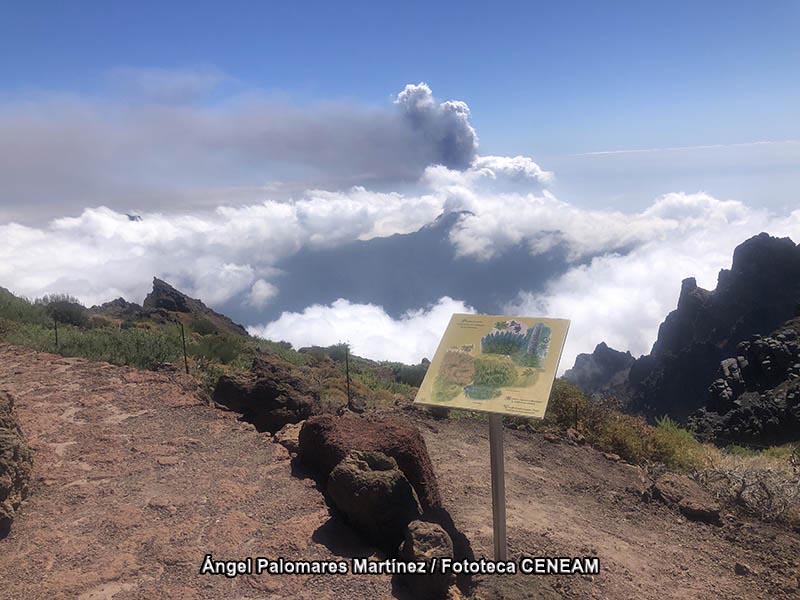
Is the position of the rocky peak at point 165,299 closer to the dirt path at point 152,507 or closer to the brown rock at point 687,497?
the dirt path at point 152,507

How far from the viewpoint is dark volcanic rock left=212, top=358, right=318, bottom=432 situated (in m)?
7.88

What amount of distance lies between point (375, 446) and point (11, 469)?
10.4 ft

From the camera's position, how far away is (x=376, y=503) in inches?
187

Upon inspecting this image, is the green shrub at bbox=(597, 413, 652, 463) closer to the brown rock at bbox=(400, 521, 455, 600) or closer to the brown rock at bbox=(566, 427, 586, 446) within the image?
the brown rock at bbox=(566, 427, 586, 446)

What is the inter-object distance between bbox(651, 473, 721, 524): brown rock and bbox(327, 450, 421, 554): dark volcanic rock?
348 cm

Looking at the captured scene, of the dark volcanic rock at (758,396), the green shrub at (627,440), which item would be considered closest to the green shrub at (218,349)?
the green shrub at (627,440)

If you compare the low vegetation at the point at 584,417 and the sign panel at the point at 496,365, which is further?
the low vegetation at the point at 584,417

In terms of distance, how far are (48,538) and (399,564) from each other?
2.80 m

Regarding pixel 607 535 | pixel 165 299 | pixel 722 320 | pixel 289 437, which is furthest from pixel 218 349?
pixel 722 320

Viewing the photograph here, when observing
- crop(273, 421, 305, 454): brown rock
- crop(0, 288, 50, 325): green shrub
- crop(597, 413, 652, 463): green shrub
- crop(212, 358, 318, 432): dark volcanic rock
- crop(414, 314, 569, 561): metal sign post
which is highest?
crop(0, 288, 50, 325): green shrub

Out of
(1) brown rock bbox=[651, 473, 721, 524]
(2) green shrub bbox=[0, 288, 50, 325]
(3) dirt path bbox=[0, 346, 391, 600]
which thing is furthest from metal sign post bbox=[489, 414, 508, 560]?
(2) green shrub bbox=[0, 288, 50, 325]

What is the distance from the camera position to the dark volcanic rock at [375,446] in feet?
17.9

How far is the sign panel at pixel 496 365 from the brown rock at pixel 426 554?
0.95 meters

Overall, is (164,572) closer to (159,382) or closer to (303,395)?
(303,395)
